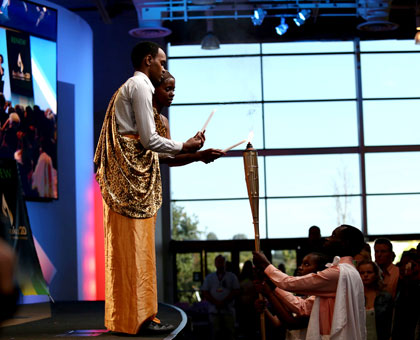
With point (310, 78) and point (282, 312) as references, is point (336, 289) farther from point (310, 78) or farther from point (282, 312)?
point (310, 78)

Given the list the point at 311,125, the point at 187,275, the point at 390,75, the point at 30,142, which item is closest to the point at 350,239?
the point at 30,142

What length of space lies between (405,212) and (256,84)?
455 centimetres

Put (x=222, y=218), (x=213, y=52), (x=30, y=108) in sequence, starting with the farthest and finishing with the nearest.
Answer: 1. (x=213, y=52)
2. (x=222, y=218)
3. (x=30, y=108)

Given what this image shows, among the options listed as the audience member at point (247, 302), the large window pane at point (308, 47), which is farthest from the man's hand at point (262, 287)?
the large window pane at point (308, 47)

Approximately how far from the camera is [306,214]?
1675 cm

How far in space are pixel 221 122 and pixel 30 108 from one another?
773cm

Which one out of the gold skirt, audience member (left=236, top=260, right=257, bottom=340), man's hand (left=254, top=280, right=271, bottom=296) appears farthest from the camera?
audience member (left=236, top=260, right=257, bottom=340)

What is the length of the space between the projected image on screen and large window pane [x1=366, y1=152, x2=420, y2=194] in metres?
8.71

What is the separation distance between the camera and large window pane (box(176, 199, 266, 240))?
16469 millimetres

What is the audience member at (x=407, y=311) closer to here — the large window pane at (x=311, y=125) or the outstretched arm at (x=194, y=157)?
the outstretched arm at (x=194, y=157)

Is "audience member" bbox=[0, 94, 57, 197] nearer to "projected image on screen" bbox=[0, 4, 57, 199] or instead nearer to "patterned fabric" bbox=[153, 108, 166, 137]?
"projected image on screen" bbox=[0, 4, 57, 199]

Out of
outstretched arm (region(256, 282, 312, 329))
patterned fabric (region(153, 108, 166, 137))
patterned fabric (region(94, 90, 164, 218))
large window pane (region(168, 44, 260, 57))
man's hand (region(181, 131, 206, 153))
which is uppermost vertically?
large window pane (region(168, 44, 260, 57))

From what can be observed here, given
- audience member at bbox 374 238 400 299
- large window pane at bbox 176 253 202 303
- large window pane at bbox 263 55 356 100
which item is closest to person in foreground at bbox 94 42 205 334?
audience member at bbox 374 238 400 299

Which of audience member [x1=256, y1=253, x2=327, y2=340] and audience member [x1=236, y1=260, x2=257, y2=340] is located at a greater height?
audience member [x1=256, y1=253, x2=327, y2=340]
